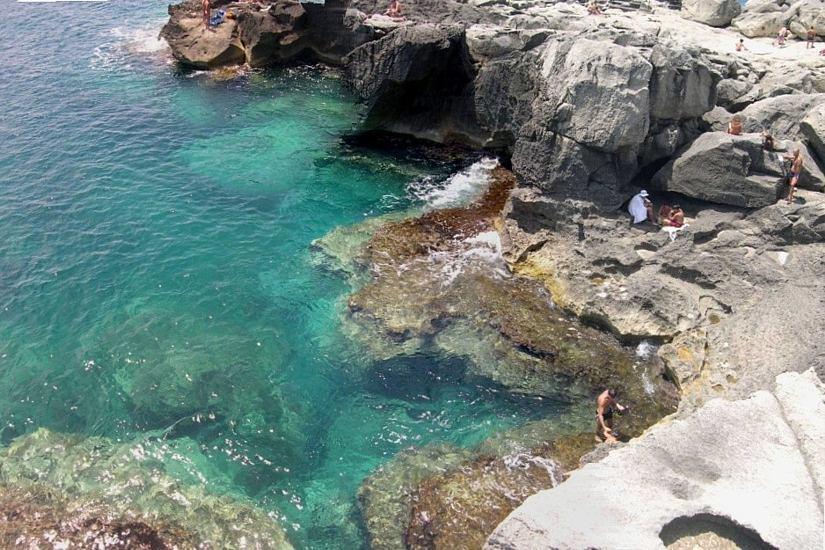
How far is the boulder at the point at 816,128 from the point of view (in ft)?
68.7

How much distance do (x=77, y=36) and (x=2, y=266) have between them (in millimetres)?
29262

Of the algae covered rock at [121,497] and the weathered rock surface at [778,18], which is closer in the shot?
the algae covered rock at [121,497]

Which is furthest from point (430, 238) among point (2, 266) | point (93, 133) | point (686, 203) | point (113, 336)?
point (93, 133)

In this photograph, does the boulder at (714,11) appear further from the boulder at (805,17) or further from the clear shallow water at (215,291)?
the clear shallow water at (215,291)

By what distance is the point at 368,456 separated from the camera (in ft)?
53.8

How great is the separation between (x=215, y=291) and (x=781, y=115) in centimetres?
2205

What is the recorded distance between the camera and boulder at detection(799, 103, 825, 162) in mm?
20953

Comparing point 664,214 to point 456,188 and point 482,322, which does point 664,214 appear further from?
point 456,188

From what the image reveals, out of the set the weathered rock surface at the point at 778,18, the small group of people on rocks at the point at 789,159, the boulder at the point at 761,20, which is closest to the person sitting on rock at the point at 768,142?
the small group of people on rocks at the point at 789,159

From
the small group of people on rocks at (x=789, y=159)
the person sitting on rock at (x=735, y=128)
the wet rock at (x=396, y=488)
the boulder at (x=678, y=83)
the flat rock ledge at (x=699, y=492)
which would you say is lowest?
the wet rock at (x=396, y=488)

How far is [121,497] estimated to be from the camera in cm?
1538

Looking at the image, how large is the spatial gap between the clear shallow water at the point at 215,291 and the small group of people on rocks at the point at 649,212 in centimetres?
818

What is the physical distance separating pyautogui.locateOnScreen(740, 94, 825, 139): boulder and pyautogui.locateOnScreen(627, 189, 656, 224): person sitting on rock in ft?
15.9

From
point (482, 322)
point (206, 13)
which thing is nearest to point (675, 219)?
point (482, 322)
